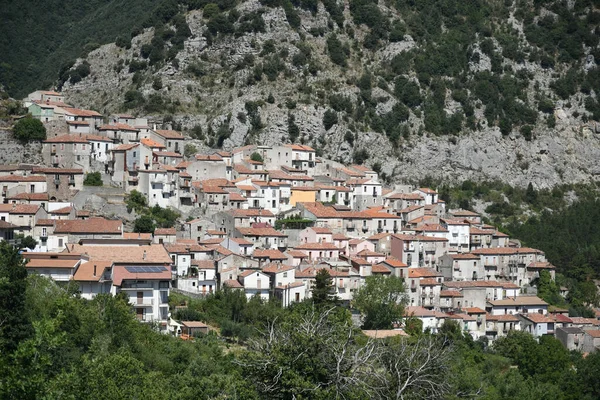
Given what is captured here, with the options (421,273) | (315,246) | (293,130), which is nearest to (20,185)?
(315,246)

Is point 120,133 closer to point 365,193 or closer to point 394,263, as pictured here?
point 365,193

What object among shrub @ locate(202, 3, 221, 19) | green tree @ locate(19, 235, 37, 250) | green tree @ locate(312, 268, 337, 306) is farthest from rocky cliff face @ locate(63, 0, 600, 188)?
green tree @ locate(19, 235, 37, 250)

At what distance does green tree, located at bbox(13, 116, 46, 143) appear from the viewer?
258 ft

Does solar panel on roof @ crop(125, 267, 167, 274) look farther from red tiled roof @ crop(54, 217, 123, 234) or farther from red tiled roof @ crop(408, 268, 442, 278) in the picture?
red tiled roof @ crop(408, 268, 442, 278)

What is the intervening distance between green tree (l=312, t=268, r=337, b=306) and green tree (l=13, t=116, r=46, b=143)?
2345 centimetres

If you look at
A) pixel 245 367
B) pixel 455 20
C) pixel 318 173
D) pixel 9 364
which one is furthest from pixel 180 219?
pixel 455 20

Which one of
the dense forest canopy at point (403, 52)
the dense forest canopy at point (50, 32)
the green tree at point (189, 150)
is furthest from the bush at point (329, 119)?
the dense forest canopy at point (50, 32)

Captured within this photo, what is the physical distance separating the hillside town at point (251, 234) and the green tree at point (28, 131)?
2.67ft

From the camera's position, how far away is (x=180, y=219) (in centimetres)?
7644

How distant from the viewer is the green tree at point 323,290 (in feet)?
219

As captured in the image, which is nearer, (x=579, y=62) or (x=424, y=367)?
(x=424, y=367)

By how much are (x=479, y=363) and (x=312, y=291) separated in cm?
1096

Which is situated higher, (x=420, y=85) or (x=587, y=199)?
(x=420, y=85)

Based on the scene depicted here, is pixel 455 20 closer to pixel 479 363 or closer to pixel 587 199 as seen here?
pixel 587 199
